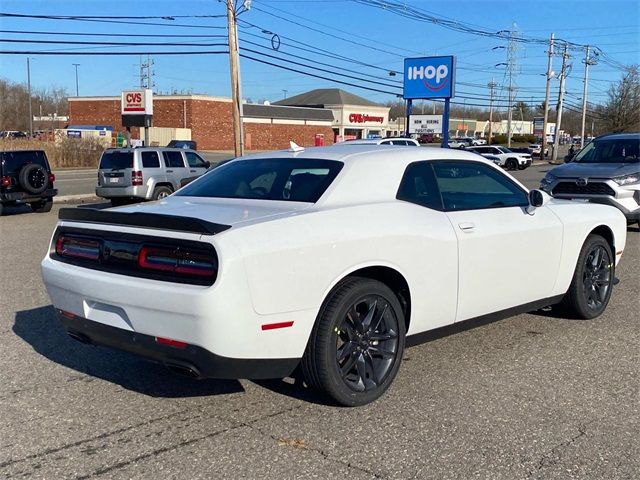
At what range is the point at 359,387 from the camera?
409cm

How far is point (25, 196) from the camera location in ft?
53.7

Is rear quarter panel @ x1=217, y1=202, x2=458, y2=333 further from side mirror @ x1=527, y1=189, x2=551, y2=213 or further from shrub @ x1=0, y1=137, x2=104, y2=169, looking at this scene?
shrub @ x1=0, y1=137, x2=104, y2=169

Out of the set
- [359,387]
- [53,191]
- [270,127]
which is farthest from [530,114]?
[359,387]

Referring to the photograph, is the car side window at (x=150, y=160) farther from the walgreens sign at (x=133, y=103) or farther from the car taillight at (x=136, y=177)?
the walgreens sign at (x=133, y=103)

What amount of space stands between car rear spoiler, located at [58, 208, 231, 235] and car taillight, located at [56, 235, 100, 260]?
0.42 ft

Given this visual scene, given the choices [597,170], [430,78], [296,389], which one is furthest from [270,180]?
[430,78]

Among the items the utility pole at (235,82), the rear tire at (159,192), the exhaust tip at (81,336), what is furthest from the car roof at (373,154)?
the utility pole at (235,82)

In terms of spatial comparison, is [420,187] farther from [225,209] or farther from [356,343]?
[225,209]

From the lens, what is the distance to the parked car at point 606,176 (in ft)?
36.3

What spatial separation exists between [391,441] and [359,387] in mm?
521

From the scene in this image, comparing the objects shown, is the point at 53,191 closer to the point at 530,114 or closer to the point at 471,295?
the point at 471,295

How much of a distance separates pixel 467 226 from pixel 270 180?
4.77ft

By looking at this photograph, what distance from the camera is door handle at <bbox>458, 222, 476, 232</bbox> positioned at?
4.71m

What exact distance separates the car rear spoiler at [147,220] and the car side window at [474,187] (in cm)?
197
